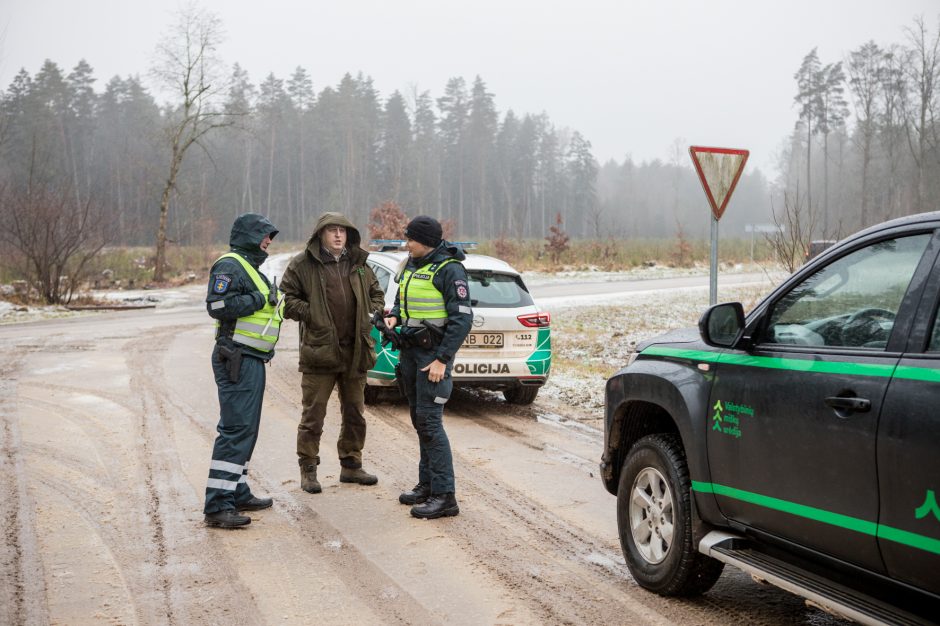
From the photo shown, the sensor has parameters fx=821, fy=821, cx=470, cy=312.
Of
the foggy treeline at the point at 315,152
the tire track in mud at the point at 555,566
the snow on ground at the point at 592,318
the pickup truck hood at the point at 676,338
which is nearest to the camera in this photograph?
the tire track in mud at the point at 555,566

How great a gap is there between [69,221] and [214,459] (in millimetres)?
18580

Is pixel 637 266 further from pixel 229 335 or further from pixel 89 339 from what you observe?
pixel 229 335

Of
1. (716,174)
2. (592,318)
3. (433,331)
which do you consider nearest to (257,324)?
(433,331)

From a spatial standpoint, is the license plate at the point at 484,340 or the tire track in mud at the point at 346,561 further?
the license plate at the point at 484,340

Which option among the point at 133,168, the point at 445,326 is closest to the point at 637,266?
the point at 445,326

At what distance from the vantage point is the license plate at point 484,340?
28.4 feet

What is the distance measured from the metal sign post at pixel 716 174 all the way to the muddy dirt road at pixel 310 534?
7.41 feet

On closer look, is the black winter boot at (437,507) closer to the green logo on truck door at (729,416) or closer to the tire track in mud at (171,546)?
the tire track in mud at (171,546)

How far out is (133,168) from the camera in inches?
3172

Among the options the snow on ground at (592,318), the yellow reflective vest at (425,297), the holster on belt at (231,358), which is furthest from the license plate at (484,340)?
the holster on belt at (231,358)

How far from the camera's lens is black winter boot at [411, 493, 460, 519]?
17.9ft

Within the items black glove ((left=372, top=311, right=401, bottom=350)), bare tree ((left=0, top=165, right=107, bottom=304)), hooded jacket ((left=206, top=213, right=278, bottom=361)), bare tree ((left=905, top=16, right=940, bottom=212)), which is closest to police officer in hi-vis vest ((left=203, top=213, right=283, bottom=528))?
hooded jacket ((left=206, top=213, right=278, bottom=361))

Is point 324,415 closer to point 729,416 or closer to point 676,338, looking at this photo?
point 676,338

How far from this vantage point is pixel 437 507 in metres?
5.47
